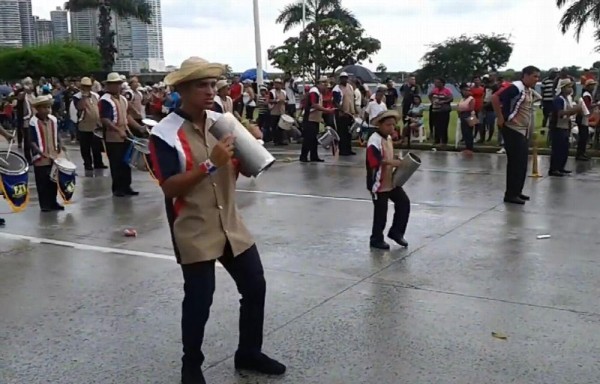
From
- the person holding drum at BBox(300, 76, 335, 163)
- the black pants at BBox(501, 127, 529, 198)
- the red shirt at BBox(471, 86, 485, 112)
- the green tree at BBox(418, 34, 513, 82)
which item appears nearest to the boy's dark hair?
the black pants at BBox(501, 127, 529, 198)

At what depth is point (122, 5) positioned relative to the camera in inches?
1628

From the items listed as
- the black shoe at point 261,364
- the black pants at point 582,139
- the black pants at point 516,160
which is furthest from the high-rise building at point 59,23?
the black shoe at point 261,364

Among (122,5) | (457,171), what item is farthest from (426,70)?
(457,171)

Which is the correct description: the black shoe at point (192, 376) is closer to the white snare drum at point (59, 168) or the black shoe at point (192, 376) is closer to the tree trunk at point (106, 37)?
the white snare drum at point (59, 168)

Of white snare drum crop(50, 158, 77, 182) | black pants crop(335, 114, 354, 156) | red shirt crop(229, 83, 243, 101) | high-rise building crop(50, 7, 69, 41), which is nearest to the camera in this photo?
white snare drum crop(50, 158, 77, 182)

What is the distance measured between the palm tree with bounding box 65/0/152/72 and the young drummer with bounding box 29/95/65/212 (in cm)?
3350

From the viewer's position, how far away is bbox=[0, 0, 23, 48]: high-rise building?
53.9m

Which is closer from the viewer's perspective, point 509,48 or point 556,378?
point 556,378

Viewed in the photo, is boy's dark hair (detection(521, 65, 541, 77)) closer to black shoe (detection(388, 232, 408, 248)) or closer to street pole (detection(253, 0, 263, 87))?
black shoe (detection(388, 232, 408, 248))

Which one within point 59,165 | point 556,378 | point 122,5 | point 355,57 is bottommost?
point 556,378

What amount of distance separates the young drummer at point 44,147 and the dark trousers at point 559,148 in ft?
25.8

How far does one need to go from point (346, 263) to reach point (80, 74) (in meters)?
35.9

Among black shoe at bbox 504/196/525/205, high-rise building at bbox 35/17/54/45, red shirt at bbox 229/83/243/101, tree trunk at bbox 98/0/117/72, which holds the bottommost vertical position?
black shoe at bbox 504/196/525/205

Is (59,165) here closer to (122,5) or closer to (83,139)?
(83,139)
